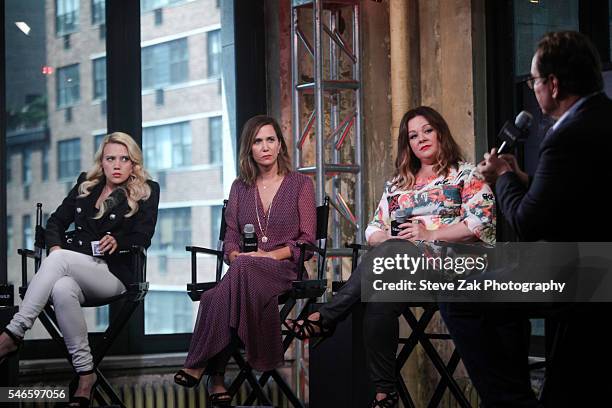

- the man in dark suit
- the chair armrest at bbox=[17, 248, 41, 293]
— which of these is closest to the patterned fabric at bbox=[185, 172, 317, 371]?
the chair armrest at bbox=[17, 248, 41, 293]

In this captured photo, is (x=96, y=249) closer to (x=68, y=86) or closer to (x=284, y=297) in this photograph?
(x=284, y=297)

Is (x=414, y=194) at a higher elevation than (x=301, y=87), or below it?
below

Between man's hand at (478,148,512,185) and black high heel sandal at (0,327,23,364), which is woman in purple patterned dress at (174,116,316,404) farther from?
man's hand at (478,148,512,185)

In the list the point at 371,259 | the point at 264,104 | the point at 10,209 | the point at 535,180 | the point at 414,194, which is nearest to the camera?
the point at 535,180

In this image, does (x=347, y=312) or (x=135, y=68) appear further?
(x=135, y=68)

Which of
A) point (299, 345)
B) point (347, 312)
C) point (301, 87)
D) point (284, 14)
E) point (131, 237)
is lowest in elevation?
point (299, 345)

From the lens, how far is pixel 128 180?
4703 mm

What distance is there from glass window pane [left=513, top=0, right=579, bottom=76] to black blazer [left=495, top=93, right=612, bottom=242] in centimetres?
221

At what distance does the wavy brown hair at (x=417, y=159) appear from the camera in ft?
13.3

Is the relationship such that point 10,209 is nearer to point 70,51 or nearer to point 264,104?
point 70,51

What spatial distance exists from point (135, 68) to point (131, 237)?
1.26 m

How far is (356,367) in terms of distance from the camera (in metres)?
3.90

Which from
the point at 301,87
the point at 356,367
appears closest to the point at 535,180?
the point at 356,367

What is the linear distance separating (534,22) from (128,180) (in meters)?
2.18
